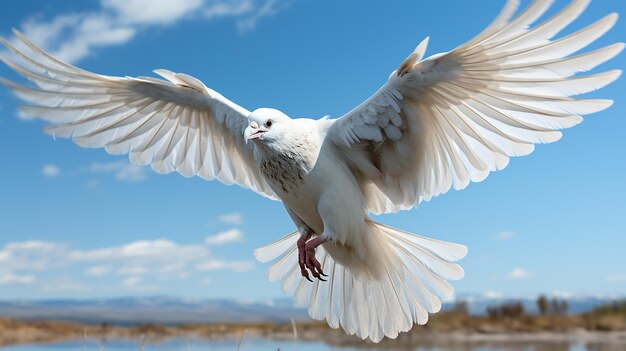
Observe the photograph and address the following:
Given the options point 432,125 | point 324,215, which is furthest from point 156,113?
point 432,125

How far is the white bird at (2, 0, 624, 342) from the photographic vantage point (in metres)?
5.58

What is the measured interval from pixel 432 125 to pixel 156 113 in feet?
11.1

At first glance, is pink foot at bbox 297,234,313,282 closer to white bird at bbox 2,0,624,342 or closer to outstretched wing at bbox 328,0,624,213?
white bird at bbox 2,0,624,342

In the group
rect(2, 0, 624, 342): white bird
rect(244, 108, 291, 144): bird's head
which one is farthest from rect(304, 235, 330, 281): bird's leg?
rect(244, 108, 291, 144): bird's head

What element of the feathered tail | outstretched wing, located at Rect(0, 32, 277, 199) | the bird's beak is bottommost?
the feathered tail

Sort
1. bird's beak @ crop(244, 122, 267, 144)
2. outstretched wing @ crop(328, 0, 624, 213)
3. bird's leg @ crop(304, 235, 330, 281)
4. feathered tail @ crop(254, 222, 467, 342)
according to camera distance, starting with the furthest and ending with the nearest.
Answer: feathered tail @ crop(254, 222, 467, 342)
bird's leg @ crop(304, 235, 330, 281)
bird's beak @ crop(244, 122, 267, 144)
outstretched wing @ crop(328, 0, 624, 213)

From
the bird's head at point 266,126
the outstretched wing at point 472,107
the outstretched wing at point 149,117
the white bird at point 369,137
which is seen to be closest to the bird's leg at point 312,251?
the white bird at point 369,137

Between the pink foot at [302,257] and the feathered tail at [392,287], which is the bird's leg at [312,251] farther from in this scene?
the feathered tail at [392,287]

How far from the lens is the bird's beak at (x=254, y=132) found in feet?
20.8

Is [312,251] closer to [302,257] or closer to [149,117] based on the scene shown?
[302,257]

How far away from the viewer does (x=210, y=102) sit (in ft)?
25.9

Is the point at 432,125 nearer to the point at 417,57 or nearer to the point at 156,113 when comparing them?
the point at 417,57

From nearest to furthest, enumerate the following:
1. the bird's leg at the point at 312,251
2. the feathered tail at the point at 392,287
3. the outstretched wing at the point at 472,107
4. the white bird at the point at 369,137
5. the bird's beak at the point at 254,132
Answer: the outstretched wing at the point at 472,107 → the white bird at the point at 369,137 → the bird's beak at the point at 254,132 → the bird's leg at the point at 312,251 → the feathered tail at the point at 392,287

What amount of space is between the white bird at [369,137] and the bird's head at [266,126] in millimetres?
12
